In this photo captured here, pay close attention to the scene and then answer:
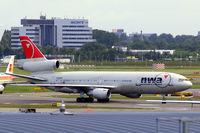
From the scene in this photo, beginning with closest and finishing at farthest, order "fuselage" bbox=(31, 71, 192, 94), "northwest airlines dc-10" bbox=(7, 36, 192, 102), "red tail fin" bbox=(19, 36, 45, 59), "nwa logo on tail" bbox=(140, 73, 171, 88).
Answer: "nwa logo on tail" bbox=(140, 73, 171, 88) → "fuselage" bbox=(31, 71, 192, 94) → "northwest airlines dc-10" bbox=(7, 36, 192, 102) → "red tail fin" bbox=(19, 36, 45, 59)

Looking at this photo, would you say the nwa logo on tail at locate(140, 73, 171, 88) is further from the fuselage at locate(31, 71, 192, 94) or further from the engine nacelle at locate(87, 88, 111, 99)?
the engine nacelle at locate(87, 88, 111, 99)

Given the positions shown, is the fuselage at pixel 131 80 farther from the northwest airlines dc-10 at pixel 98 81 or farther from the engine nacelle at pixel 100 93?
the engine nacelle at pixel 100 93

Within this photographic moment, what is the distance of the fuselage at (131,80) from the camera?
225 ft

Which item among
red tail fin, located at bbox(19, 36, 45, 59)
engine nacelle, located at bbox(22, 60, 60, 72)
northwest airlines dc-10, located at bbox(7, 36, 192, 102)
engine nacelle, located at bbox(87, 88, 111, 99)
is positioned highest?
red tail fin, located at bbox(19, 36, 45, 59)

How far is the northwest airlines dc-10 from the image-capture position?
226 feet

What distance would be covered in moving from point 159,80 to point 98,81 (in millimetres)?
8535

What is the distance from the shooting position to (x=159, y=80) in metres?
68.8

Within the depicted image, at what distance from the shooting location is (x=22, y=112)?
181ft

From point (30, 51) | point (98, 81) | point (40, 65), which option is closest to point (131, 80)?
point (98, 81)

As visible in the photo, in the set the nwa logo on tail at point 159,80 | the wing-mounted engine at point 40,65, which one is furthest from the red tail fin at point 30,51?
the nwa logo on tail at point 159,80

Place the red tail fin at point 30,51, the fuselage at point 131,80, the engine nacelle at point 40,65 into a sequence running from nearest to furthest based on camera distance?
the fuselage at point 131,80, the engine nacelle at point 40,65, the red tail fin at point 30,51

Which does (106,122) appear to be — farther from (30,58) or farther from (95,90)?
(30,58)

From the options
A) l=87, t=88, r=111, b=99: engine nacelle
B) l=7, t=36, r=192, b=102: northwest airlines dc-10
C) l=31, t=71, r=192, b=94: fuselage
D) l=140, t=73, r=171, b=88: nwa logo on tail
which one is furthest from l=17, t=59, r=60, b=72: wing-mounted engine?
l=140, t=73, r=171, b=88: nwa logo on tail

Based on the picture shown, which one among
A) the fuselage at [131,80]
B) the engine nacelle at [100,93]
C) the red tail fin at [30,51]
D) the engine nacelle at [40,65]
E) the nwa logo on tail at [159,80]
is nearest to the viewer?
the nwa logo on tail at [159,80]
